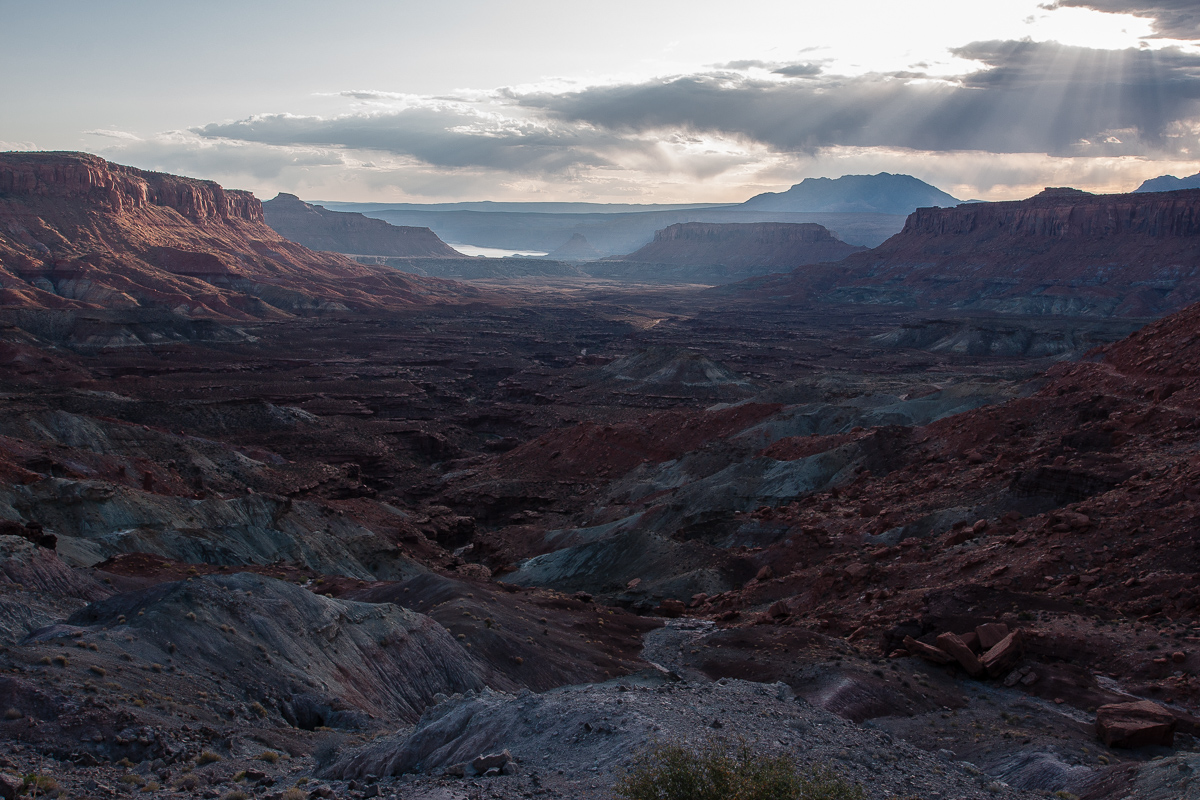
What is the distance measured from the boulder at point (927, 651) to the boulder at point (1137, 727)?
3.49 m

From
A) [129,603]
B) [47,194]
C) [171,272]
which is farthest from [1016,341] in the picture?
[47,194]

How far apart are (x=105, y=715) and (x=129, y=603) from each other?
4.64 m

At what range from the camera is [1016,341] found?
10481cm

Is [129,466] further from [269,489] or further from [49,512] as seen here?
[49,512]

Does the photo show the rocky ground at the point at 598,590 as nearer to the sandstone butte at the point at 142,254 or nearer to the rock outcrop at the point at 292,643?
the rock outcrop at the point at 292,643

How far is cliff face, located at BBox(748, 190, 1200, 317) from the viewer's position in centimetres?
13525

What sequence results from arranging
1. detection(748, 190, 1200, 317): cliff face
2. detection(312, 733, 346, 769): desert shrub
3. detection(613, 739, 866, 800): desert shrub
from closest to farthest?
detection(613, 739, 866, 800): desert shrub < detection(312, 733, 346, 769): desert shrub < detection(748, 190, 1200, 317): cliff face

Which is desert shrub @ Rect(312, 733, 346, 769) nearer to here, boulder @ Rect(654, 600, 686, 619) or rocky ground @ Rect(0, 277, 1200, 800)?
rocky ground @ Rect(0, 277, 1200, 800)

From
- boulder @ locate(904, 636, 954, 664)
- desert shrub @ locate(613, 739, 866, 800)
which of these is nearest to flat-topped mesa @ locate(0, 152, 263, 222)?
boulder @ locate(904, 636, 954, 664)

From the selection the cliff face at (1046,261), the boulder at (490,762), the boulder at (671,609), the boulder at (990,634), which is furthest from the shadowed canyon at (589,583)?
the cliff face at (1046,261)

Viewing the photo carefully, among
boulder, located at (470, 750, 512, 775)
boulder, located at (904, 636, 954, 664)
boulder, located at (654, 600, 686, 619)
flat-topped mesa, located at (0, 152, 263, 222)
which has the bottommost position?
boulder, located at (654, 600, 686, 619)

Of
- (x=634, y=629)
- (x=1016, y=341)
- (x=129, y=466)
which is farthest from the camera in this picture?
(x=1016, y=341)

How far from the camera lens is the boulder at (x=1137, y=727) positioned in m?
12.4

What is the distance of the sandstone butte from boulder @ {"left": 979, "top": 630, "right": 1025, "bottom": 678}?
10055 cm
